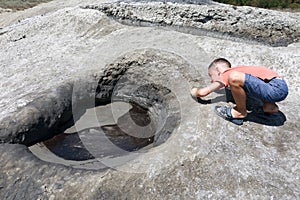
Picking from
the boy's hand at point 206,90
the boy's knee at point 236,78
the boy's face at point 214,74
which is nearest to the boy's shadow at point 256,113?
the boy's hand at point 206,90

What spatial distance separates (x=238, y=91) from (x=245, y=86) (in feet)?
0.45

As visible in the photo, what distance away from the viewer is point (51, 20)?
10.6m

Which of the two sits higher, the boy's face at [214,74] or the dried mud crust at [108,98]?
the boy's face at [214,74]

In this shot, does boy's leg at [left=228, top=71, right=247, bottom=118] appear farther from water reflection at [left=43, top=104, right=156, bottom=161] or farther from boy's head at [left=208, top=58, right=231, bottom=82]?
water reflection at [left=43, top=104, right=156, bottom=161]

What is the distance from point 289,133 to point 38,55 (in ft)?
20.1

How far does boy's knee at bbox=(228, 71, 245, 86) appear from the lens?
5.07 meters

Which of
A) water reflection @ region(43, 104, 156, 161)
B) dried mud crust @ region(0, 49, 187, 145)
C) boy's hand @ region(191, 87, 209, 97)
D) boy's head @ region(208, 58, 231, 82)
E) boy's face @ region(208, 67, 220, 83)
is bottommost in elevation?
water reflection @ region(43, 104, 156, 161)

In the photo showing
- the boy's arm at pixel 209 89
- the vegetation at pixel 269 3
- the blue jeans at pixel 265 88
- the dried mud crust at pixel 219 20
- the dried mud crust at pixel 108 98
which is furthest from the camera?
the vegetation at pixel 269 3

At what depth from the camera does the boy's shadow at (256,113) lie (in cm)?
549

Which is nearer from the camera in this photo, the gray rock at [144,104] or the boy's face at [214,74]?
the gray rock at [144,104]

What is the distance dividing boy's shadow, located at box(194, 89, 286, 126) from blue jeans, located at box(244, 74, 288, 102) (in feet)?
1.43

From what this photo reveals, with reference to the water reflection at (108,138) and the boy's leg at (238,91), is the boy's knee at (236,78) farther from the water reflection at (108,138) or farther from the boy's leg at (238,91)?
the water reflection at (108,138)

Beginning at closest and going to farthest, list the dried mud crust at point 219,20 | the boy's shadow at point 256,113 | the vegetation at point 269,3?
the boy's shadow at point 256,113
the dried mud crust at point 219,20
the vegetation at point 269,3

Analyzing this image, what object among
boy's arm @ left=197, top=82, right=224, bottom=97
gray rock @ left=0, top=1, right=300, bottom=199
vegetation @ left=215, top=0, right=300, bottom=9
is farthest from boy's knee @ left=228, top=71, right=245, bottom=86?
vegetation @ left=215, top=0, right=300, bottom=9
